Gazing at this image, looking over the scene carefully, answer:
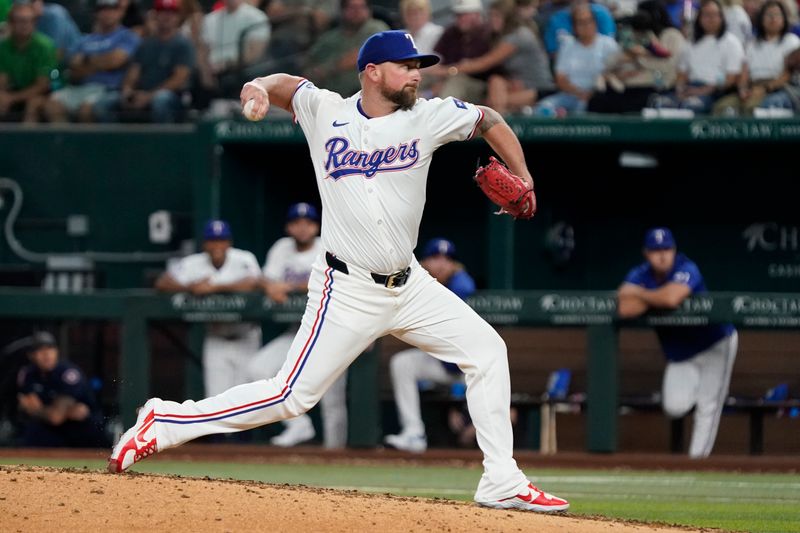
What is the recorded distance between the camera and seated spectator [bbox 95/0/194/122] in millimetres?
12250

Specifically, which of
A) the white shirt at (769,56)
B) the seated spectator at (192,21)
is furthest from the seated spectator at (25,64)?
the white shirt at (769,56)

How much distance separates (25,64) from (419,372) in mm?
4862

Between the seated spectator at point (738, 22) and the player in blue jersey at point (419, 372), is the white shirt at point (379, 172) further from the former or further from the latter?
the seated spectator at point (738, 22)

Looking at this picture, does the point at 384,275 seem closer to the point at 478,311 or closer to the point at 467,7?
the point at 478,311

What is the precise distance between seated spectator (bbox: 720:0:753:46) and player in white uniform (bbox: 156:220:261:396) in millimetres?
4062

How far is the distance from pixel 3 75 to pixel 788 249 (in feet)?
22.5

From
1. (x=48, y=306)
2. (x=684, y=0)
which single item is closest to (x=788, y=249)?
(x=684, y=0)

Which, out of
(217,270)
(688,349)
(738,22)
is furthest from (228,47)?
(688,349)

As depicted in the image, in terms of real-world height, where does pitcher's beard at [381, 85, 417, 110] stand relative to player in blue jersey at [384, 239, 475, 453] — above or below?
above

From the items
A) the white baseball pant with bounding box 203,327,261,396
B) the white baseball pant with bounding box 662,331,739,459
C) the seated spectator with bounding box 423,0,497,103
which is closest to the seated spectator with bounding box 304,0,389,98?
the seated spectator with bounding box 423,0,497,103

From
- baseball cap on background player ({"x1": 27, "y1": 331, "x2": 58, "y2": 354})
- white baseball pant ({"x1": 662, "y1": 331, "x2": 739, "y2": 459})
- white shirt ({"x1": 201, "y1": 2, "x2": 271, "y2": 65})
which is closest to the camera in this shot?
white baseball pant ({"x1": 662, "y1": 331, "x2": 739, "y2": 459})

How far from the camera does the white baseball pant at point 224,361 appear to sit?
10.3m

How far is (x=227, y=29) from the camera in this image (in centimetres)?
1227

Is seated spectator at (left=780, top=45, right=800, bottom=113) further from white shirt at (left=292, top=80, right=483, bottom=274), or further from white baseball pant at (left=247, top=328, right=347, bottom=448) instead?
white shirt at (left=292, top=80, right=483, bottom=274)
